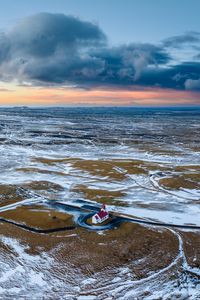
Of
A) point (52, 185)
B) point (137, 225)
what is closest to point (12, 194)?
point (52, 185)

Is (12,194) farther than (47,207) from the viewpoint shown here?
Yes

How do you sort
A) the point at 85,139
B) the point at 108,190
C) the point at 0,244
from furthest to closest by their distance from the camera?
1. the point at 85,139
2. the point at 108,190
3. the point at 0,244

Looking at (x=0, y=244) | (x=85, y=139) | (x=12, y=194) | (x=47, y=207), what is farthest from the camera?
(x=85, y=139)

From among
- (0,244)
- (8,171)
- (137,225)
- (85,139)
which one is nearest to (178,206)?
(137,225)

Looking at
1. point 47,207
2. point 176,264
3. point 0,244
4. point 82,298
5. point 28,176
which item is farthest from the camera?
point 28,176

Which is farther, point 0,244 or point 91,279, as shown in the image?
point 0,244

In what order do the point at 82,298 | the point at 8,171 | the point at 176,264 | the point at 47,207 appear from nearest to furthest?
the point at 82,298 < the point at 176,264 < the point at 47,207 < the point at 8,171

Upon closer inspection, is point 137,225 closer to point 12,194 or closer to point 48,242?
point 48,242

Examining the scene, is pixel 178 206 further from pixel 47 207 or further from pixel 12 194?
pixel 12 194
